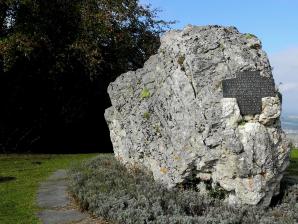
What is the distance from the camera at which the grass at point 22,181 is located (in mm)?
12367

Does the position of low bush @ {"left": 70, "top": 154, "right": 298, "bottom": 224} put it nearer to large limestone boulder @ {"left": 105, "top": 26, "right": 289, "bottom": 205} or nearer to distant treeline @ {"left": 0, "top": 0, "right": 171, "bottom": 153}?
large limestone boulder @ {"left": 105, "top": 26, "right": 289, "bottom": 205}

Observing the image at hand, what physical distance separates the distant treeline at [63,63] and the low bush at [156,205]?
565 inches

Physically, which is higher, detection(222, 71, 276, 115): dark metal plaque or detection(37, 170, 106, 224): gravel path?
→ detection(222, 71, 276, 115): dark metal plaque

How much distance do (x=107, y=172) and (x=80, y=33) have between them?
1525 centimetres

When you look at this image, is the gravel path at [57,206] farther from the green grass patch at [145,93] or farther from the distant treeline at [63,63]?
the distant treeline at [63,63]

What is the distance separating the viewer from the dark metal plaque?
12.7 meters

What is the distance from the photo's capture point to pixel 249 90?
12.8m

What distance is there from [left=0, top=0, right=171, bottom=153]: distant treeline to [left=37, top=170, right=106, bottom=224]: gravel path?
11.9 metres

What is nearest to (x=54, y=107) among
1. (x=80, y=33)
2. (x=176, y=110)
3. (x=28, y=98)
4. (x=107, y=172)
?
(x=28, y=98)

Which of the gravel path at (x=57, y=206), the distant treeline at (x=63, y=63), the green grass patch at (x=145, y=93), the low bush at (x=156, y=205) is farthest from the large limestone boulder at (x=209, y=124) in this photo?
the distant treeline at (x=63, y=63)

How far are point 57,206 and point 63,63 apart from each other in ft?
57.1

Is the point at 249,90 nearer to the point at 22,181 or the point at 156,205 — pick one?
the point at 156,205

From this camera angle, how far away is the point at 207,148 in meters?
12.8

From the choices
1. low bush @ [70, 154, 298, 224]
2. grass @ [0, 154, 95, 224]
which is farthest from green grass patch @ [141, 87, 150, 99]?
grass @ [0, 154, 95, 224]
